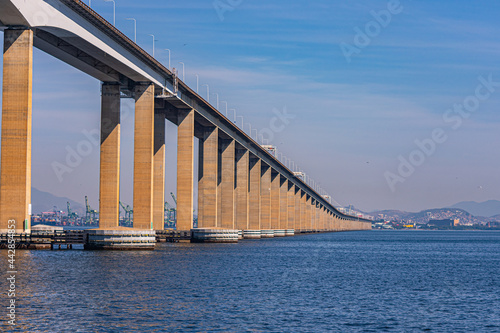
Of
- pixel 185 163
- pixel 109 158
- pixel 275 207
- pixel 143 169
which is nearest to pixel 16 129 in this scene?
pixel 109 158

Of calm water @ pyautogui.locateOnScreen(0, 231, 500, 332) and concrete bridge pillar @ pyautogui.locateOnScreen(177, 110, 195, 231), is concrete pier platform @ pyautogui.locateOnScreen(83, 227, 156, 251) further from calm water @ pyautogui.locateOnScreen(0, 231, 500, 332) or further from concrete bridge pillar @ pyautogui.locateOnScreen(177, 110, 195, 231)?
concrete bridge pillar @ pyautogui.locateOnScreen(177, 110, 195, 231)

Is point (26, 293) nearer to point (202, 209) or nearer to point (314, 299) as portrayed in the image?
point (314, 299)

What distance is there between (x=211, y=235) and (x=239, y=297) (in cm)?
6325

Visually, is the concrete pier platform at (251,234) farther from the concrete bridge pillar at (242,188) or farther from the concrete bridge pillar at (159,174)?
the concrete bridge pillar at (159,174)

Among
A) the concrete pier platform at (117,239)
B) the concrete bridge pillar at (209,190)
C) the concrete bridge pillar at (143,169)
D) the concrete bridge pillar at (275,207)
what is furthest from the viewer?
the concrete bridge pillar at (275,207)

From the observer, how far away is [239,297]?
37.8 m

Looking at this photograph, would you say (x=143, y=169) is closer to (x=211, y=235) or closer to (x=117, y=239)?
(x=211, y=235)

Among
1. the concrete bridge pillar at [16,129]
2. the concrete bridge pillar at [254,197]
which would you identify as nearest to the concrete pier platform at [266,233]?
the concrete bridge pillar at [254,197]

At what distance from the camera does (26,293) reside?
36250 mm

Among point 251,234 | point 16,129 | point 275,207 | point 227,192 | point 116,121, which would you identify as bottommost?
point 251,234

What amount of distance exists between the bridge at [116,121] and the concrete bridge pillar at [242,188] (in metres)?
0.20

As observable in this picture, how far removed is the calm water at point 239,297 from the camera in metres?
29.3

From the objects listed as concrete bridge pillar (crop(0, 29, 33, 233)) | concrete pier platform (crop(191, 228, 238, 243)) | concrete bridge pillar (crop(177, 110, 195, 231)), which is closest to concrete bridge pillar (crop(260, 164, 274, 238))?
concrete pier platform (crop(191, 228, 238, 243))

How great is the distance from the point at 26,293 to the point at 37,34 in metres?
36.4
